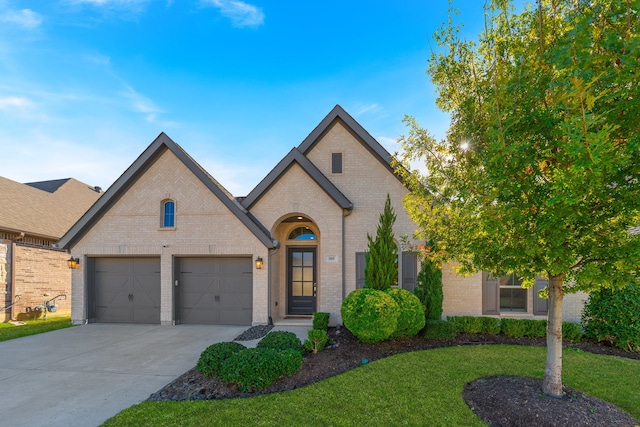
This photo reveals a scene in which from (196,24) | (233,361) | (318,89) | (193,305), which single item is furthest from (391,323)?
(196,24)

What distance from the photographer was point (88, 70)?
11023 mm

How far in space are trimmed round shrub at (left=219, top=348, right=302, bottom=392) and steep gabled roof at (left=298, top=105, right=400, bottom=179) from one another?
24.4 ft

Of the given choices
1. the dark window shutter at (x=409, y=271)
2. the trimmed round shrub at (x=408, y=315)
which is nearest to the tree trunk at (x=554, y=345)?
the trimmed round shrub at (x=408, y=315)

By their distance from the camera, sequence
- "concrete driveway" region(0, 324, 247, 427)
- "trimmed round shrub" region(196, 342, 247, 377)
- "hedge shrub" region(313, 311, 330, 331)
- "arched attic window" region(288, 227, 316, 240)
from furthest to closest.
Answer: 1. "arched attic window" region(288, 227, 316, 240)
2. "hedge shrub" region(313, 311, 330, 331)
3. "trimmed round shrub" region(196, 342, 247, 377)
4. "concrete driveway" region(0, 324, 247, 427)

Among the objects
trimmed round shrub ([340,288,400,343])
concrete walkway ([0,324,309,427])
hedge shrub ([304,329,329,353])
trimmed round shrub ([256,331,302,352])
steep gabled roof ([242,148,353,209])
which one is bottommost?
concrete walkway ([0,324,309,427])

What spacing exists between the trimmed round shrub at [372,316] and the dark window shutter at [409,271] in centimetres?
303

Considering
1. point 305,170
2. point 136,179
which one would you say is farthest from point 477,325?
point 136,179

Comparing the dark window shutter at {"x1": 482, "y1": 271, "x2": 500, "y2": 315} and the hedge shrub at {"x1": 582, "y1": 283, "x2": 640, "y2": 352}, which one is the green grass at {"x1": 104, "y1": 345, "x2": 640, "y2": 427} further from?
the dark window shutter at {"x1": 482, "y1": 271, "x2": 500, "y2": 315}

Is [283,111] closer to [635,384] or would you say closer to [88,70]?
[88,70]

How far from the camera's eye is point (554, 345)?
5.11 meters

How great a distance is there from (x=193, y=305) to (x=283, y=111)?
28.6 feet

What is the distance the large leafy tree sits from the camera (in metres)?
3.52

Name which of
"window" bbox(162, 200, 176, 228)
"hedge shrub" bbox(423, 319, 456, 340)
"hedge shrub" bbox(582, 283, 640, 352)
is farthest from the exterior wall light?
"hedge shrub" bbox(582, 283, 640, 352)

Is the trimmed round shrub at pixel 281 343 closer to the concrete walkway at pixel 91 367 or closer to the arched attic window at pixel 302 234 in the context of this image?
the concrete walkway at pixel 91 367
